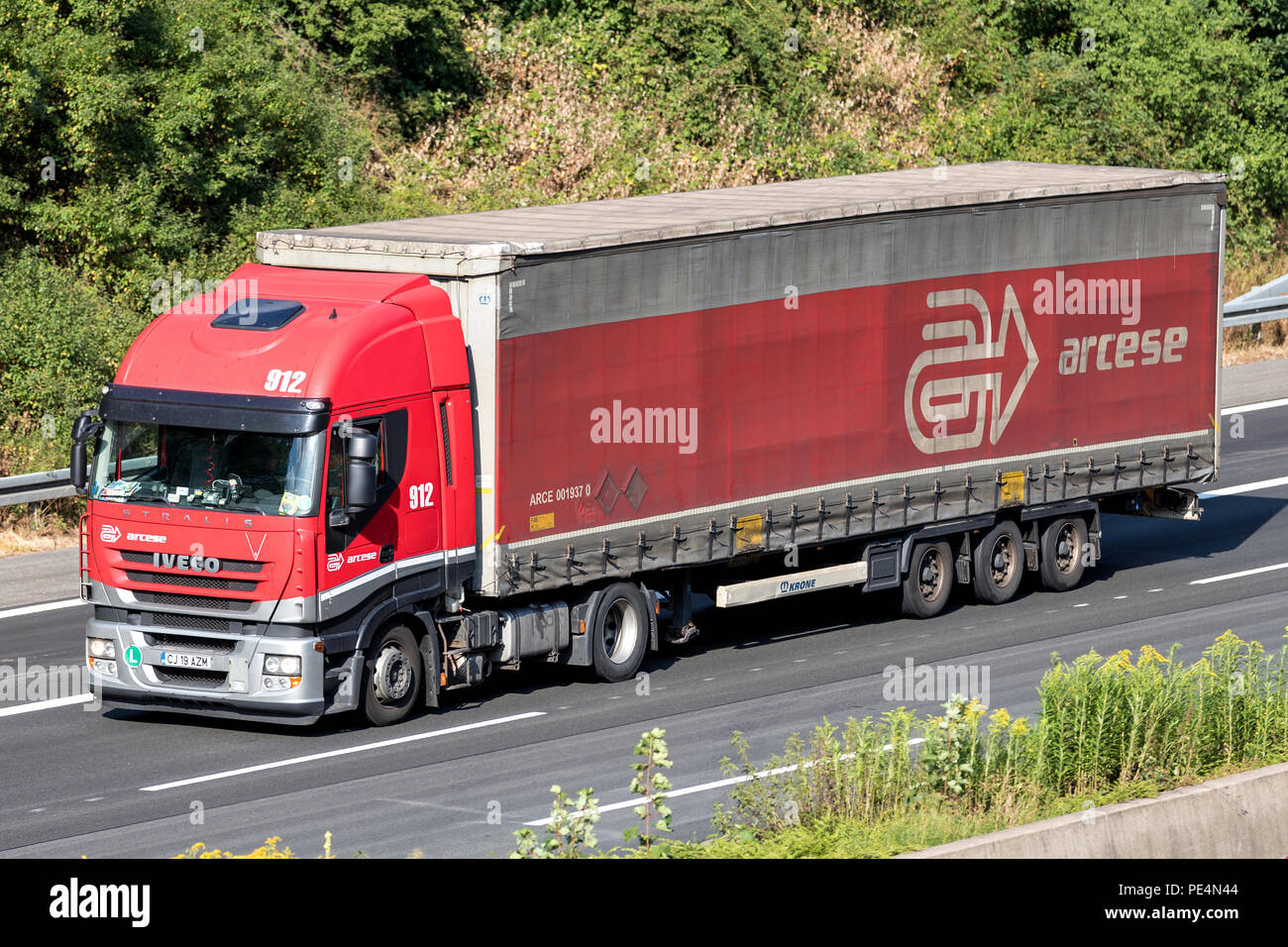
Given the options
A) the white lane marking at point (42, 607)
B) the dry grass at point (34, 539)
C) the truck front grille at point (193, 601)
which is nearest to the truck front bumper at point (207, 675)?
the truck front grille at point (193, 601)

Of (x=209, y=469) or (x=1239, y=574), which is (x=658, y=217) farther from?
(x=1239, y=574)

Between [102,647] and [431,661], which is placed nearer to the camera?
[102,647]

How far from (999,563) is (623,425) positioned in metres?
5.86

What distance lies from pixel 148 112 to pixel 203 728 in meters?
15.1

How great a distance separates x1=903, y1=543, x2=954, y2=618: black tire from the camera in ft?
67.8

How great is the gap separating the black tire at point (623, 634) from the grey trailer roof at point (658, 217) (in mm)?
3281

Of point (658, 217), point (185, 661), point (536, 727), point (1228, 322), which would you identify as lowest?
point (536, 727)

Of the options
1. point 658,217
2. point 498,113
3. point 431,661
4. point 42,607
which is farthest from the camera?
point 498,113

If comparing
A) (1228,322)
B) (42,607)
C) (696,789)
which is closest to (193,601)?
(696,789)

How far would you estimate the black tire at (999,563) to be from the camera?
21.2m

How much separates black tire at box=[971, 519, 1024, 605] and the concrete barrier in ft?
32.1

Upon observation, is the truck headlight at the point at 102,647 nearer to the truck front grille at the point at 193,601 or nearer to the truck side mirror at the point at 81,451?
the truck front grille at the point at 193,601

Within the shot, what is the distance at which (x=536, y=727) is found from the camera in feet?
54.3

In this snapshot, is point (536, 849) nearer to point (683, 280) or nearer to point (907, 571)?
point (683, 280)
